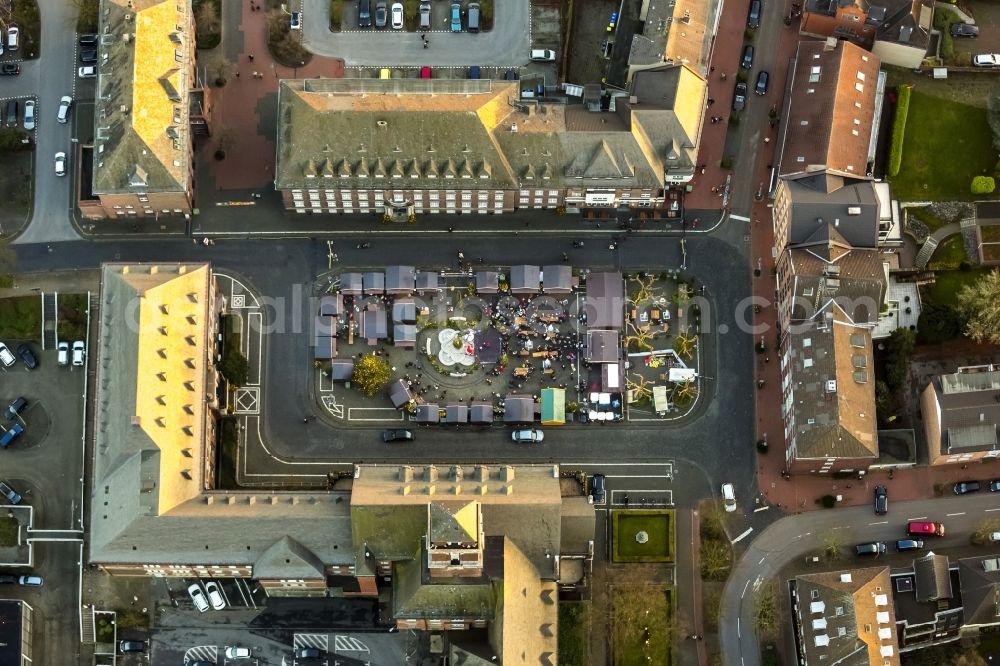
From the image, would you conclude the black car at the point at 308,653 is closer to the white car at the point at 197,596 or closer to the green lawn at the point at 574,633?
the white car at the point at 197,596

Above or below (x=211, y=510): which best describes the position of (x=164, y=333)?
above

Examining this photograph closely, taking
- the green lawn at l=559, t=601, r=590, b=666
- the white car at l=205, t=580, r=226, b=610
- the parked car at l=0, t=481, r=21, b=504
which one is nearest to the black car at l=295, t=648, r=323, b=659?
the white car at l=205, t=580, r=226, b=610

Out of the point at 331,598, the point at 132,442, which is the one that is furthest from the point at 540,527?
the point at 132,442

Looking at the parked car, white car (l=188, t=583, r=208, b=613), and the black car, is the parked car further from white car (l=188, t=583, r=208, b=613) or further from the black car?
the black car

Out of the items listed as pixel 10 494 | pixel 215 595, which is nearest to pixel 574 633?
pixel 215 595

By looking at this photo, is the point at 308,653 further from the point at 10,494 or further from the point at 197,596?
the point at 10,494

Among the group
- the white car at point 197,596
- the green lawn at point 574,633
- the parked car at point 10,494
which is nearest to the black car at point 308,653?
the white car at point 197,596

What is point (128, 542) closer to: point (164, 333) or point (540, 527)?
point (164, 333)
